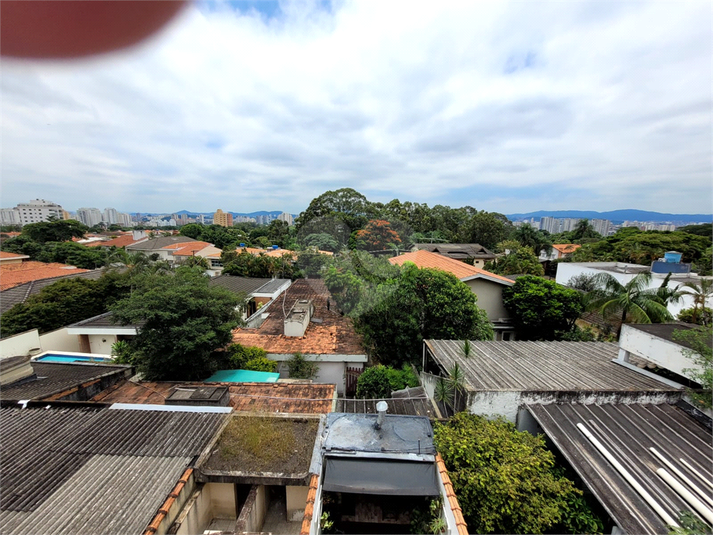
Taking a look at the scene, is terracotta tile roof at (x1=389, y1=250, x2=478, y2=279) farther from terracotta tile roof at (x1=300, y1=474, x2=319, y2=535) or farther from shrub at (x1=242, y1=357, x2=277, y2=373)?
terracotta tile roof at (x1=300, y1=474, x2=319, y2=535)

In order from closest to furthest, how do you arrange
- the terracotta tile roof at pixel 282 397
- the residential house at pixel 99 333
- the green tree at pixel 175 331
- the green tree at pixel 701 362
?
the green tree at pixel 701 362, the terracotta tile roof at pixel 282 397, the green tree at pixel 175 331, the residential house at pixel 99 333

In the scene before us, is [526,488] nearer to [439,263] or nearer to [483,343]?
[483,343]

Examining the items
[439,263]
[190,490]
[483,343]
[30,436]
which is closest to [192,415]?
[190,490]

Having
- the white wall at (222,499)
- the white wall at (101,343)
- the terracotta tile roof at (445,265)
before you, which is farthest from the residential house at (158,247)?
the white wall at (222,499)

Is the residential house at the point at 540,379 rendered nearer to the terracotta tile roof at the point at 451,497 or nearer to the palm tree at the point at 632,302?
the terracotta tile roof at the point at 451,497

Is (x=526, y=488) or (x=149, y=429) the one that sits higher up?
(x=149, y=429)
